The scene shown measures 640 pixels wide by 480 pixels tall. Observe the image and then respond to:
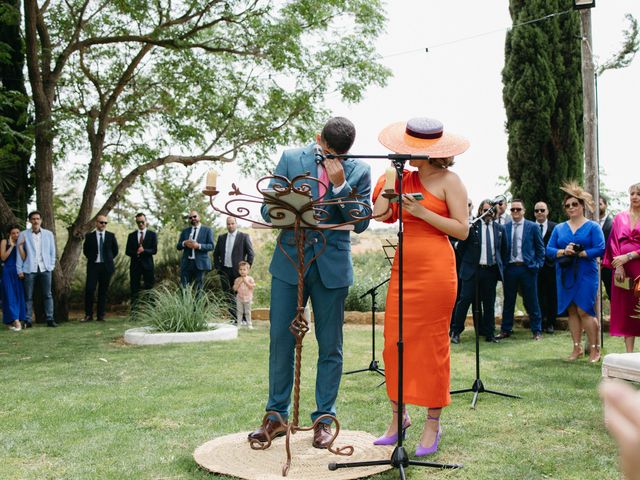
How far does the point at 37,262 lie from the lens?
1273cm

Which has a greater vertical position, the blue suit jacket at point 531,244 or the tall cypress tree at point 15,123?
the tall cypress tree at point 15,123

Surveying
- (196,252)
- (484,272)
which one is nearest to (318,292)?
(484,272)

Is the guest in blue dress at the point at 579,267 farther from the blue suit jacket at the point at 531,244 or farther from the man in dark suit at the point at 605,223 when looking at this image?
the blue suit jacket at the point at 531,244

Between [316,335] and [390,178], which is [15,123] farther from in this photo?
[390,178]

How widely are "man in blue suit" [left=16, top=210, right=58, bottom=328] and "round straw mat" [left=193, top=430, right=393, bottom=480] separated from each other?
9372 mm

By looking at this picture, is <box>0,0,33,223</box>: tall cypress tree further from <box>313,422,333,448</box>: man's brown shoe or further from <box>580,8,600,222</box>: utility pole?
<box>313,422,333,448</box>: man's brown shoe

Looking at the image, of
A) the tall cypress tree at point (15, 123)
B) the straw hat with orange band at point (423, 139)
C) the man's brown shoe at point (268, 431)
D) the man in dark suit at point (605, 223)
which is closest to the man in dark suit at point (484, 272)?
the man in dark suit at point (605, 223)

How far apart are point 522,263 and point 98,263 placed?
27.3 ft

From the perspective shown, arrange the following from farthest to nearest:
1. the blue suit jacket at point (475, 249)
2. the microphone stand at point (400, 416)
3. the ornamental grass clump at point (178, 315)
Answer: the ornamental grass clump at point (178, 315)
the blue suit jacket at point (475, 249)
the microphone stand at point (400, 416)

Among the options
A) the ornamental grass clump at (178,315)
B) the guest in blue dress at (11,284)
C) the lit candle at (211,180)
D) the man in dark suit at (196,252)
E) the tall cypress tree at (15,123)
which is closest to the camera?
the lit candle at (211,180)

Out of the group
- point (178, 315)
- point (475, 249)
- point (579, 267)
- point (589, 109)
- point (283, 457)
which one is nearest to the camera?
point (283, 457)

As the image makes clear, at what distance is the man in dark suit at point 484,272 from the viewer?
9.90 m

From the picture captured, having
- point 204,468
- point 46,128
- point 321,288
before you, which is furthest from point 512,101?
point 204,468

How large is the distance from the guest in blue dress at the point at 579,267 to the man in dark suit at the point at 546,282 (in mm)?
2551
